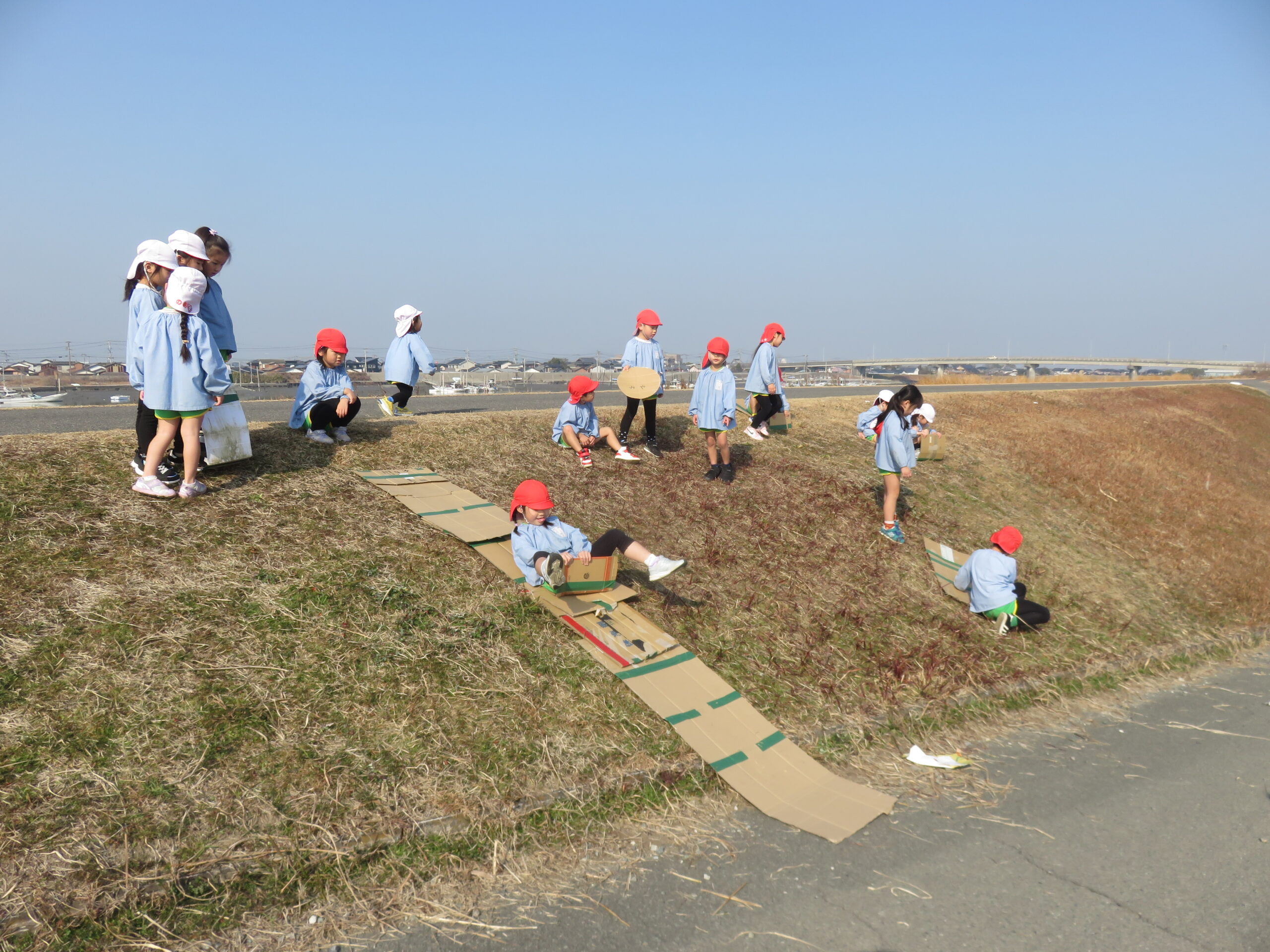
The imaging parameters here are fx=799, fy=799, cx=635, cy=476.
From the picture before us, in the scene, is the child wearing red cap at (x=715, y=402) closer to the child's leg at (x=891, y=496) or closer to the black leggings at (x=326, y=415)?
the child's leg at (x=891, y=496)

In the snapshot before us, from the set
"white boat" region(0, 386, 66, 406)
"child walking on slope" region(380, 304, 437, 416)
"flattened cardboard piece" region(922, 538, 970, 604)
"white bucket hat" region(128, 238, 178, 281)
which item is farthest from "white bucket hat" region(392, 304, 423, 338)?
"white boat" region(0, 386, 66, 406)

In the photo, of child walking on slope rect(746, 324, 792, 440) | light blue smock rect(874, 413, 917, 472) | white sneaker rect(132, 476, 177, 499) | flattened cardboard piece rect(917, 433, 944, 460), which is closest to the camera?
white sneaker rect(132, 476, 177, 499)

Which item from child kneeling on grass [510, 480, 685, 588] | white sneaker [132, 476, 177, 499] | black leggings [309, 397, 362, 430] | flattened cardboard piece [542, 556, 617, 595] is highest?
black leggings [309, 397, 362, 430]

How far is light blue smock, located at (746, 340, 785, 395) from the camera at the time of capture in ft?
42.4

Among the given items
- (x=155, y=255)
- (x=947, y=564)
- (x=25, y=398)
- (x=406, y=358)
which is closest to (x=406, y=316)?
(x=406, y=358)

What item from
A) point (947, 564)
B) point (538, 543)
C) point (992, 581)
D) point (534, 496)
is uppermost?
point (534, 496)

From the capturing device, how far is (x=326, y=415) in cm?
925

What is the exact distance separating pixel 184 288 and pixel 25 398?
69.0ft

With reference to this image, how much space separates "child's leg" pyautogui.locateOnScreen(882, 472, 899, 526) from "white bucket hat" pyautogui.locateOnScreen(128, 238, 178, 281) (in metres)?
7.95

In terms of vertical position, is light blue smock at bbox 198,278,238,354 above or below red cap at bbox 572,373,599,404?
above

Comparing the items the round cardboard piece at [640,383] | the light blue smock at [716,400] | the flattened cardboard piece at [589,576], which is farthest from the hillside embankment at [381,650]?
the round cardboard piece at [640,383]

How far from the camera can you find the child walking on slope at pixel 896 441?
9.68 m

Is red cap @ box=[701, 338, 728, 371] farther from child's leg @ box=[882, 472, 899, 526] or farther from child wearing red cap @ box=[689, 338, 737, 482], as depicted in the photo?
child's leg @ box=[882, 472, 899, 526]

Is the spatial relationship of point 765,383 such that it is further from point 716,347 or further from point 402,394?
point 402,394
